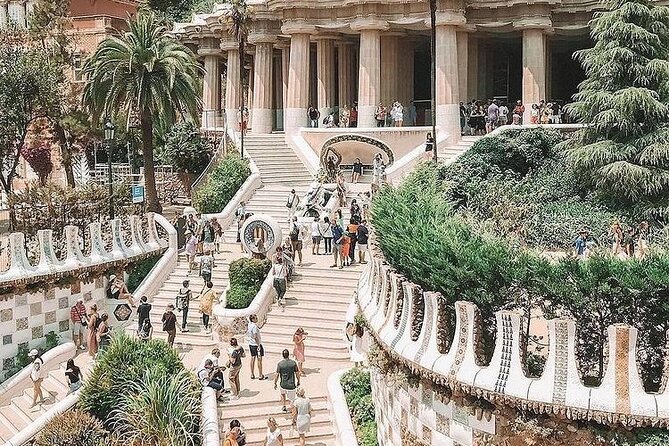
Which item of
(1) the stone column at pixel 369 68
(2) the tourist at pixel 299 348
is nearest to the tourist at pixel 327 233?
(2) the tourist at pixel 299 348

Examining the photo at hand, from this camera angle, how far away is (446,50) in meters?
37.6

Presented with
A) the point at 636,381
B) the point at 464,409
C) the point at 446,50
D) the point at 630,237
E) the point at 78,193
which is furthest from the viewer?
the point at 446,50

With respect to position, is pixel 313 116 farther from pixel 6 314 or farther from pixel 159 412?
pixel 159 412

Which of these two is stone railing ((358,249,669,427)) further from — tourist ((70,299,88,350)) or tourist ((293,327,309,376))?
tourist ((70,299,88,350))

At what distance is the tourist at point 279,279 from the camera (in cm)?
2423

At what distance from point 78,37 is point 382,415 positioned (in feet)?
131

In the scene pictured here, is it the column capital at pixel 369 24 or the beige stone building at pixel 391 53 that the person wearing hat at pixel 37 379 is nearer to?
the beige stone building at pixel 391 53

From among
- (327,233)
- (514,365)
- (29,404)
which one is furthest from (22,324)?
(514,365)

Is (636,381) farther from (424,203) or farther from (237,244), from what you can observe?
(237,244)

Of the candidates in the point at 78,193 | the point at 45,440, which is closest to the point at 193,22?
the point at 78,193

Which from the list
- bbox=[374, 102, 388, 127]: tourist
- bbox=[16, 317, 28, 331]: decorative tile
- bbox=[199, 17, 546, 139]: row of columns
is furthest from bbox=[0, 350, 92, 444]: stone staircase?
bbox=[199, 17, 546, 139]: row of columns

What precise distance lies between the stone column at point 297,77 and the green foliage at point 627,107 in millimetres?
15144

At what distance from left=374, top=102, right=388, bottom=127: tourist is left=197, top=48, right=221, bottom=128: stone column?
50.1ft

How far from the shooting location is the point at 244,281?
24781 mm
